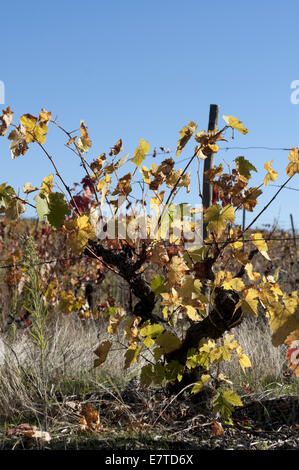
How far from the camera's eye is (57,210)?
2.42 meters

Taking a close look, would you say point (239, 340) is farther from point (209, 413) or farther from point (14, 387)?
point (14, 387)

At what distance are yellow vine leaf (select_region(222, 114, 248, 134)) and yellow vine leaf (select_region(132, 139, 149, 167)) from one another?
40 cm

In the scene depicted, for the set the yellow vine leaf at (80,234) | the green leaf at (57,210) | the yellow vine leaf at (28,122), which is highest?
the yellow vine leaf at (28,122)

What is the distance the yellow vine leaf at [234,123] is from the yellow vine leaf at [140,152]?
15.8 inches

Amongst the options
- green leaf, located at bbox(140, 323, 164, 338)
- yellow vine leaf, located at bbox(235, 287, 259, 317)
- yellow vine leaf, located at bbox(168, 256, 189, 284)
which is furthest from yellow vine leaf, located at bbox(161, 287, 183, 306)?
yellow vine leaf, located at bbox(235, 287, 259, 317)

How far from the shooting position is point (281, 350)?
4.14 m

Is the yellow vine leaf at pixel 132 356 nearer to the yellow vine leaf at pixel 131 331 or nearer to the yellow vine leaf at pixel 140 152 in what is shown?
the yellow vine leaf at pixel 131 331

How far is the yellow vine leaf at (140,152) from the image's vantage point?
8.19ft

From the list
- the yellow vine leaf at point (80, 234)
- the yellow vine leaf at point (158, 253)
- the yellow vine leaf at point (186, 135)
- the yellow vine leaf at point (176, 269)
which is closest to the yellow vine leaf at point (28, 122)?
the yellow vine leaf at point (80, 234)

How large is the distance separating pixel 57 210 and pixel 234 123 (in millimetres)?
925

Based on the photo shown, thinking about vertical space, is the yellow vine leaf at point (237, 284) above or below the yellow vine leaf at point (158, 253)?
below

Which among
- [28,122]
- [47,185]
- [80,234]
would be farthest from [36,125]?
[80,234]

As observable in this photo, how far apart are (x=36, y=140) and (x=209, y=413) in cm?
168

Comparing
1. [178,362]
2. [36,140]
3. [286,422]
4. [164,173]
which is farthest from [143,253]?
[286,422]
